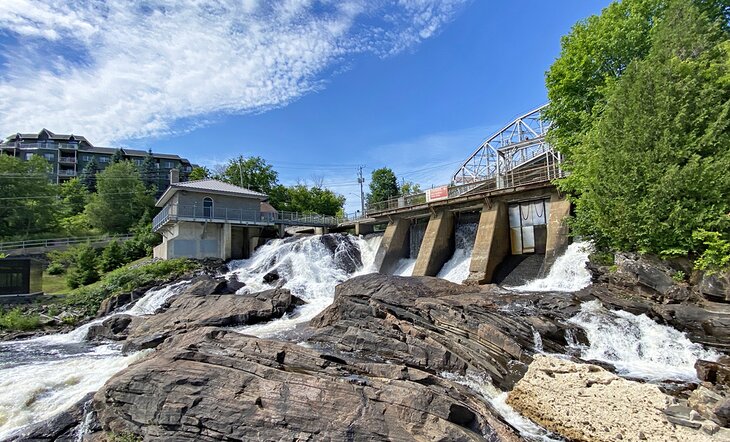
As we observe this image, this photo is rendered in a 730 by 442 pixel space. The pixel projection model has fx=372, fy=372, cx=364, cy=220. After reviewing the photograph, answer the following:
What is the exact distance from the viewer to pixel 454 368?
352 inches

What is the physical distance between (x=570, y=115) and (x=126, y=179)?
1976 inches

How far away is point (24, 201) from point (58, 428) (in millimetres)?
46966

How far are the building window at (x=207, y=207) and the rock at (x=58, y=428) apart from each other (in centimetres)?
2505

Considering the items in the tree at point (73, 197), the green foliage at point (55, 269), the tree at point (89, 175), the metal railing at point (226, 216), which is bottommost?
the green foliage at point (55, 269)

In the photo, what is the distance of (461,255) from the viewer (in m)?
24.1

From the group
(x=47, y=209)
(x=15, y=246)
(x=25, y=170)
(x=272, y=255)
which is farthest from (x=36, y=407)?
(x=25, y=170)

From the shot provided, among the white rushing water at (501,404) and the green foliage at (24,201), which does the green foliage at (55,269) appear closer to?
the green foliage at (24,201)

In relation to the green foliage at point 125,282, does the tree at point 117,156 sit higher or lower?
higher

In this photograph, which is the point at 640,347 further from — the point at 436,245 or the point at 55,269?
the point at 55,269

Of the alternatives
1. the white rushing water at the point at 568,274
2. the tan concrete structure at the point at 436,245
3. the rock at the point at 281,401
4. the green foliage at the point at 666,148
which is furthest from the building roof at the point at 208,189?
the green foliage at the point at 666,148

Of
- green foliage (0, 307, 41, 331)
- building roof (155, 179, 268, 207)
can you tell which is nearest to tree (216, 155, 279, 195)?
building roof (155, 179, 268, 207)

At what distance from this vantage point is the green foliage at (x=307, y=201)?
53.9 m

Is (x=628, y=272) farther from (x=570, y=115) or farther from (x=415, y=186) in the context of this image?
(x=415, y=186)

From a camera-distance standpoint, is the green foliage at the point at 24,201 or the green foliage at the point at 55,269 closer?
the green foliage at the point at 55,269
